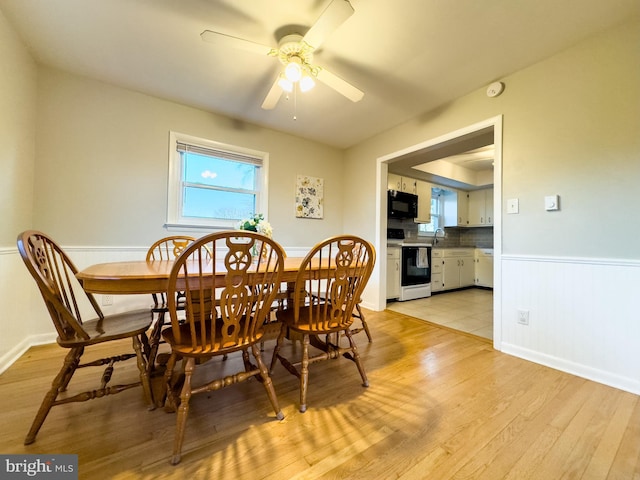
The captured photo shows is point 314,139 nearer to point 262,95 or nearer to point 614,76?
point 262,95

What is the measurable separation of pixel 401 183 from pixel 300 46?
9.43ft

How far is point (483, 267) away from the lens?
204 inches

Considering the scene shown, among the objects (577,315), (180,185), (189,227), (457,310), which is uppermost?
(180,185)

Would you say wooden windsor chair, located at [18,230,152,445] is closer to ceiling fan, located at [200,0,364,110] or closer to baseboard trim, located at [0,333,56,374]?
baseboard trim, located at [0,333,56,374]

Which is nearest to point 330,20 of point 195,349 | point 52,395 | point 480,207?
point 195,349

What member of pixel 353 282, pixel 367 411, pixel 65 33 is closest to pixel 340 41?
pixel 353 282

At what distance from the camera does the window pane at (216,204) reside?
9.20ft

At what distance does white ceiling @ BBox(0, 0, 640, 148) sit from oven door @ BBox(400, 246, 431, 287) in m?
2.14

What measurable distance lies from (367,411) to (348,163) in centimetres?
326

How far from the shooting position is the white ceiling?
1.55 m

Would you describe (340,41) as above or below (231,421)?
above

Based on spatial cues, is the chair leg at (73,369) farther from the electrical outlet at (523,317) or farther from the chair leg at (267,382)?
the electrical outlet at (523,317)

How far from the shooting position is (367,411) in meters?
1.31

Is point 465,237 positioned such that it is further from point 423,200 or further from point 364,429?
point 364,429
